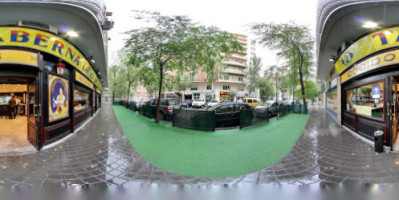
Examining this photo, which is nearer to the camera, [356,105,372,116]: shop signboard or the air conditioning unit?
the air conditioning unit

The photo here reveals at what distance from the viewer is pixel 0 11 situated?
4.83 metres

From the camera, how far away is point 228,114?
26.5ft

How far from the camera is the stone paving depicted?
10.2ft

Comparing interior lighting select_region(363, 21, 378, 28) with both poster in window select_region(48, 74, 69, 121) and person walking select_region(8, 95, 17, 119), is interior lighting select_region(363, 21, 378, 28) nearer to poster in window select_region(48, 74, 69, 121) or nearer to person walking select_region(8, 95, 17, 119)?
poster in window select_region(48, 74, 69, 121)

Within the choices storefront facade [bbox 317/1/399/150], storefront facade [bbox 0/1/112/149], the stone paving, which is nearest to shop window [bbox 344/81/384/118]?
storefront facade [bbox 317/1/399/150]

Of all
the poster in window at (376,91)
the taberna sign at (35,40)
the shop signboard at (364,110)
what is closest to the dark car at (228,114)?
the shop signboard at (364,110)

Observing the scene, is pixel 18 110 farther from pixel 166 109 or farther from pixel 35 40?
pixel 166 109

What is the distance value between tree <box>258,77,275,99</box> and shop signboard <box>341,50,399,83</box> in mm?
32421

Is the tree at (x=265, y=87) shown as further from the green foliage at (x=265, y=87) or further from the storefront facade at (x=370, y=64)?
the storefront facade at (x=370, y=64)

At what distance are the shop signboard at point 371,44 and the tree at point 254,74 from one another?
3071 cm

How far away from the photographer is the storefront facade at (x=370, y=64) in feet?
16.1

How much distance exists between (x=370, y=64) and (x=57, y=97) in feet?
36.5

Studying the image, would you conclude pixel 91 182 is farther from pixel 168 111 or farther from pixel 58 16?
pixel 168 111

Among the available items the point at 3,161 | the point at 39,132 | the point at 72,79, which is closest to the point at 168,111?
the point at 72,79
